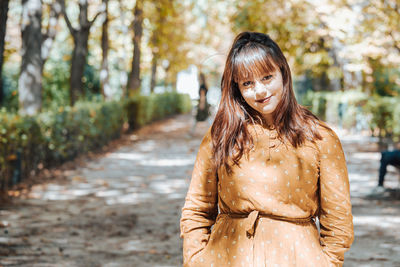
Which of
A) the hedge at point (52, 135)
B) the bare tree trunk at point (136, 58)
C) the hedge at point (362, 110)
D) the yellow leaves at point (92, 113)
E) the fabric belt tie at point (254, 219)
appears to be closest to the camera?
the fabric belt tie at point (254, 219)

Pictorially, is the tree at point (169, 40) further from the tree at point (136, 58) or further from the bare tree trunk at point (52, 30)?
the bare tree trunk at point (52, 30)

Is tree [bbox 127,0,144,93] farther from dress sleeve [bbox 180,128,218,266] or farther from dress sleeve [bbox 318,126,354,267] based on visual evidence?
dress sleeve [bbox 318,126,354,267]

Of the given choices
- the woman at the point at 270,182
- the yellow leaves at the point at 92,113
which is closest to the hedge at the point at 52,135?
the yellow leaves at the point at 92,113

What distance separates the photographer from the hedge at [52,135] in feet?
27.5

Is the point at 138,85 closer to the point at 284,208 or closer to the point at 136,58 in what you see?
the point at 136,58

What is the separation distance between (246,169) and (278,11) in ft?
61.1

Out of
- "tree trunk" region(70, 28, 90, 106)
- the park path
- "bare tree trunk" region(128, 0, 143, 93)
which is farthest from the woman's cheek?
"bare tree trunk" region(128, 0, 143, 93)

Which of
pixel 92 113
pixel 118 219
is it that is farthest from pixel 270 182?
pixel 92 113

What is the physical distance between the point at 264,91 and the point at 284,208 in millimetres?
478

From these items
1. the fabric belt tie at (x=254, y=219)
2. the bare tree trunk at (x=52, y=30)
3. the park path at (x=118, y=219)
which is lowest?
the park path at (x=118, y=219)

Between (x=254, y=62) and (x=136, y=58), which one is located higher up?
(x=136, y=58)

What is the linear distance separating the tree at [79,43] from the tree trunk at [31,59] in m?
3.54

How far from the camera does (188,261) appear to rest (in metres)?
2.20

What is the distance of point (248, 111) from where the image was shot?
233 cm
